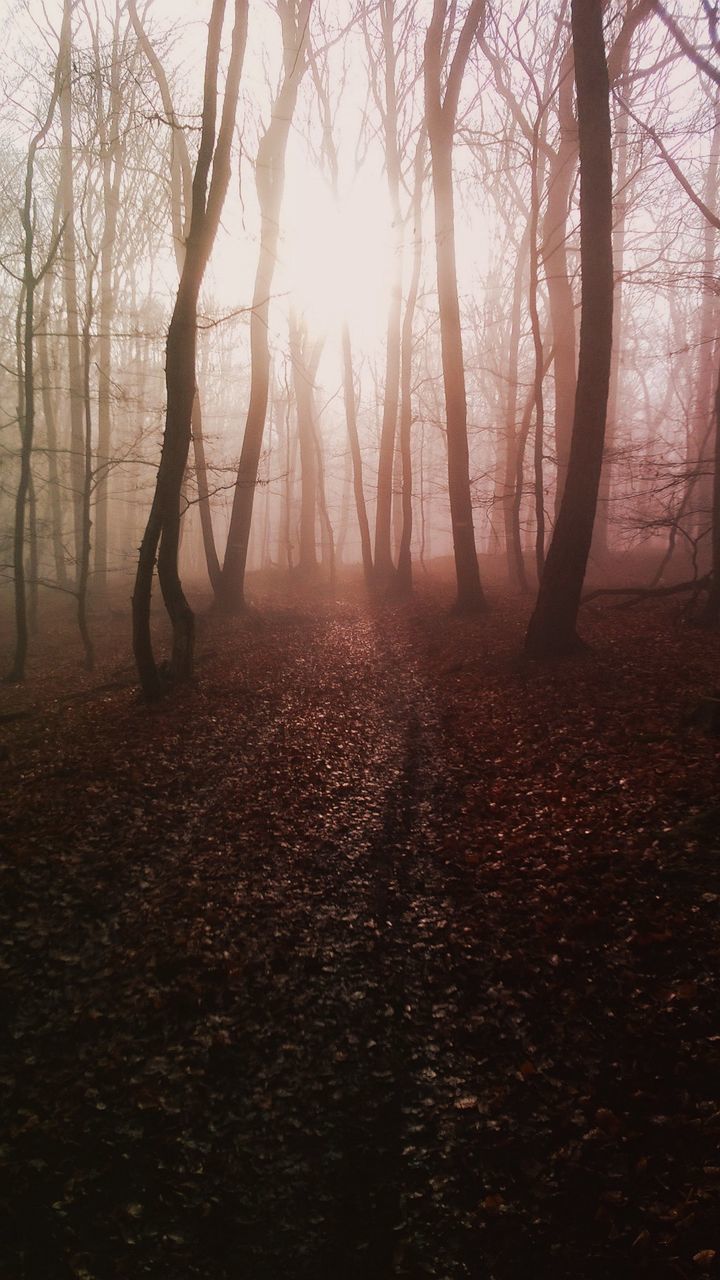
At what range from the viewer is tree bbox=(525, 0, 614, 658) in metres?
7.80

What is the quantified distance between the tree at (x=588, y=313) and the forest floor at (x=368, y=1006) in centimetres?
252

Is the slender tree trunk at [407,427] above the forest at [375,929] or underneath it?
above

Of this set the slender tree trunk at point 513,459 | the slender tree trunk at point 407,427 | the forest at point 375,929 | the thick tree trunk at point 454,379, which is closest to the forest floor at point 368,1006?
the forest at point 375,929

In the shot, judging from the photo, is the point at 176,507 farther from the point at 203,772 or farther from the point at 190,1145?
the point at 190,1145

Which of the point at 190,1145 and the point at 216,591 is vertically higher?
the point at 216,591

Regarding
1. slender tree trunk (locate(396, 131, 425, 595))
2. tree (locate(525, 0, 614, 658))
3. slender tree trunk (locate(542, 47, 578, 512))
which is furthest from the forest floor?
slender tree trunk (locate(542, 47, 578, 512))

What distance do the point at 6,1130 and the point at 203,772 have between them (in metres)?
3.51

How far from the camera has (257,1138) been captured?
268 cm

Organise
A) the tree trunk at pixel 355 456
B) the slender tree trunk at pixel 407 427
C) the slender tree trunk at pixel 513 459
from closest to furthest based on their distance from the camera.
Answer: the slender tree trunk at pixel 513 459 → the slender tree trunk at pixel 407 427 → the tree trunk at pixel 355 456

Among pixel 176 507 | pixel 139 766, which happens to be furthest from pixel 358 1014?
pixel 176 507

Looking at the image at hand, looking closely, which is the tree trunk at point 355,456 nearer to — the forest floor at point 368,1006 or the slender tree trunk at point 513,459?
the slender tree trunk at point 513,459

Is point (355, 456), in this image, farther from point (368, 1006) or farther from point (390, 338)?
point (368, 1006)

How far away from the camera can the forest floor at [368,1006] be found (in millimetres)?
2316

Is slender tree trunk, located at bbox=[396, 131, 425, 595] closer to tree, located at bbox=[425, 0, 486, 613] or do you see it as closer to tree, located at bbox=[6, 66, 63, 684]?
tree, located at bbox=[425, 0, 486, 613]
